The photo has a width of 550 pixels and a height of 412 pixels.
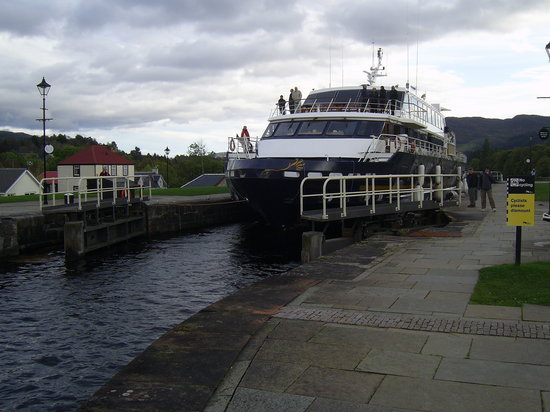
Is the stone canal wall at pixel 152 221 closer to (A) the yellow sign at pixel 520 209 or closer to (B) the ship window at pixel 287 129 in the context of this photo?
(B) the ship window at pixel 287 129

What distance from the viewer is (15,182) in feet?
243

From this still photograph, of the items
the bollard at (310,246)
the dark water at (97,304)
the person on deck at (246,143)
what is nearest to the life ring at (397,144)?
the dark water at (97,304)

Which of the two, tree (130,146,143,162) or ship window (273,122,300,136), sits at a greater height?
tree (130,146,143,162)

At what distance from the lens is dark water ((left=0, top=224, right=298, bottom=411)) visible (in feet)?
23.1

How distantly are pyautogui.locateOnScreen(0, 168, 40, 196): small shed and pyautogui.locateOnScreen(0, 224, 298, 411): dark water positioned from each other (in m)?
54.5

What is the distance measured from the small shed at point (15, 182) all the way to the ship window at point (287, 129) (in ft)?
173

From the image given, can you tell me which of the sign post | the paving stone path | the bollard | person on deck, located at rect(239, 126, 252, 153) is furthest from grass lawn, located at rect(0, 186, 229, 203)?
the sign post

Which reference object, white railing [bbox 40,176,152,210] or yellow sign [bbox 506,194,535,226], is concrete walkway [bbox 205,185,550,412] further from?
white railing [bbox 40,176,152,210]

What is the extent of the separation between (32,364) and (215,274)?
7.05m

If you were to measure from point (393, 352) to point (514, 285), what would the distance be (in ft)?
11.8

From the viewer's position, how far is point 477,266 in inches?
406

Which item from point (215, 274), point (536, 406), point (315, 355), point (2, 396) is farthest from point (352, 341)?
point (215, 274)

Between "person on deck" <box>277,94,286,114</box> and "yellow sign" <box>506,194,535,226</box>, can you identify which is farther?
"person on deck" <box>277,94,286,114</box>

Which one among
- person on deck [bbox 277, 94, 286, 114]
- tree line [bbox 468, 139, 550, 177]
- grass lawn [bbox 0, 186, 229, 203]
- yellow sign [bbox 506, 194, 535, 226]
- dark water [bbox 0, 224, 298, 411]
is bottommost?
dark water [bbox 0, 224, 298, 411]
